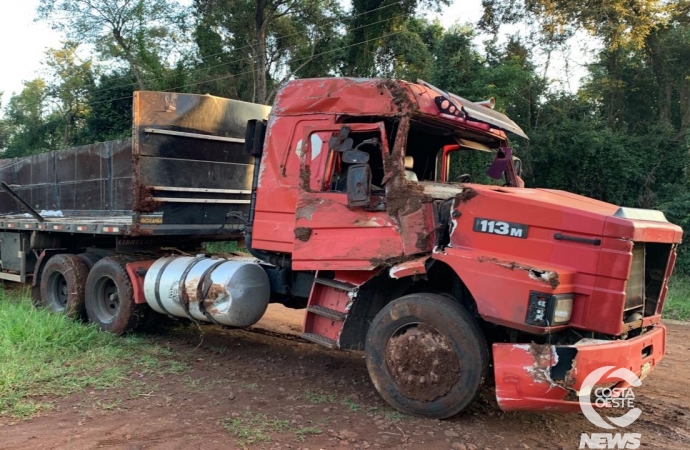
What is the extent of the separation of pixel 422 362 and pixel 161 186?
4.04 m

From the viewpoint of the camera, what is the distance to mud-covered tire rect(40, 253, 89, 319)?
7.18 m

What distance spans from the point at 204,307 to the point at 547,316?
3.53 meters

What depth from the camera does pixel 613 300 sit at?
362 centimetres

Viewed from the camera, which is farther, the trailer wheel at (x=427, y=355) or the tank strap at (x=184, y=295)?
the tank strap at (x=184, y=295)

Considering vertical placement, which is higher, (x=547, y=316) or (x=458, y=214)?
(x=458, y=214)

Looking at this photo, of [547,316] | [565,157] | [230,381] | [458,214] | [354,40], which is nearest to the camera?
[547,316]

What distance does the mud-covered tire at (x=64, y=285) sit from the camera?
7.18 meters

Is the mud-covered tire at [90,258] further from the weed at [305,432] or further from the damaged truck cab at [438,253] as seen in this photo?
the weed at [305,432]

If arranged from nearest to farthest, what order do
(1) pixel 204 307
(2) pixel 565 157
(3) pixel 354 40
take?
(1) pixel 204 307 < (2) pixel 565 157 < (3) pixel 354 40

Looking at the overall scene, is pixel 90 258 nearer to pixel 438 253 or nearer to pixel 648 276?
pixel 438 253

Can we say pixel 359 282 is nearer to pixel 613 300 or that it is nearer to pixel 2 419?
pixel 613 300

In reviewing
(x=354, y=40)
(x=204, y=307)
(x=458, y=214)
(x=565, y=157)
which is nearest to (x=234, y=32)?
(x=354, y=40)

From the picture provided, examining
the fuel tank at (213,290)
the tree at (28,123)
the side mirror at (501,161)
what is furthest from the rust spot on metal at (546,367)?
the tree at (28,123)

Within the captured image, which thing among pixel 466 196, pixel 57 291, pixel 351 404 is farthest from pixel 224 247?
pixel 466 196
